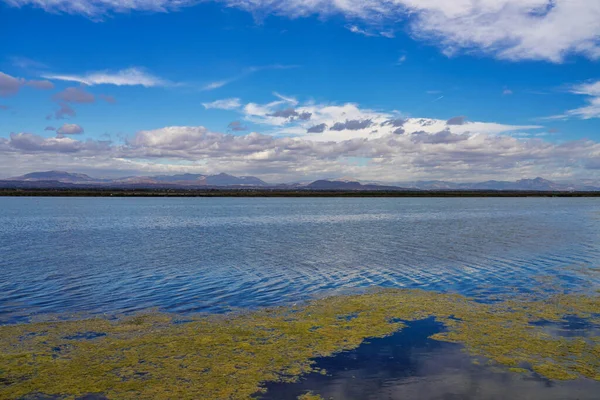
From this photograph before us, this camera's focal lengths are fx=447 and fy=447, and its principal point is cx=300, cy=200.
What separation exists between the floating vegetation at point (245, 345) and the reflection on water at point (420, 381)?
507 millimetres

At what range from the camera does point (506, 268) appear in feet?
93.7

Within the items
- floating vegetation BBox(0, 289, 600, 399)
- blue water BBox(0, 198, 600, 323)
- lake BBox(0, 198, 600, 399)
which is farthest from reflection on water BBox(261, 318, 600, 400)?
blue water BBox(0, 198, 600, 323)

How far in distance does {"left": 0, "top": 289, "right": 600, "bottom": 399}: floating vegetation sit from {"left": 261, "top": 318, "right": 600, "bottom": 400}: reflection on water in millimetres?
507

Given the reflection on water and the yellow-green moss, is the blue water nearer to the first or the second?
the reflection on water

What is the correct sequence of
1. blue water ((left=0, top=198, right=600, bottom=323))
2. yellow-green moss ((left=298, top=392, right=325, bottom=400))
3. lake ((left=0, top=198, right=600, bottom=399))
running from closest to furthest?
yellow-green moss ((left=298, top=392, right=325, bottom=400)) → lake ((left=0, top=198, right=600, bottom=399)) → blue water ((left=0, top=198, right=600, bottom=323))

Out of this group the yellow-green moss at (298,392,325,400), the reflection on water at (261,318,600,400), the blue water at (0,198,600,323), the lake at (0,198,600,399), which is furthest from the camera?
the blue water at (0,198,600,323)

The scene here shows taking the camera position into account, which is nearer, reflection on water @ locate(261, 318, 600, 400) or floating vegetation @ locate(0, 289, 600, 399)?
reflection on water @ locate(261, 318, 600, 400)

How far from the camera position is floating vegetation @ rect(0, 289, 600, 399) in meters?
11.5

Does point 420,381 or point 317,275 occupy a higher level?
point 420,381

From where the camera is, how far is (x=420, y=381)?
11602mm

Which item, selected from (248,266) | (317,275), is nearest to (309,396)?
(317,275)

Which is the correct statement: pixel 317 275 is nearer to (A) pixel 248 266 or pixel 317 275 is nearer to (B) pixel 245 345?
(A) pixel 248 266

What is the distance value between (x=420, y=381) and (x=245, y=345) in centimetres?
559

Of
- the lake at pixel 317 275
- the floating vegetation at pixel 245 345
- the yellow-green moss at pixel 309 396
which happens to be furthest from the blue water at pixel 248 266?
the yellow-green moss at pixel 309 396
